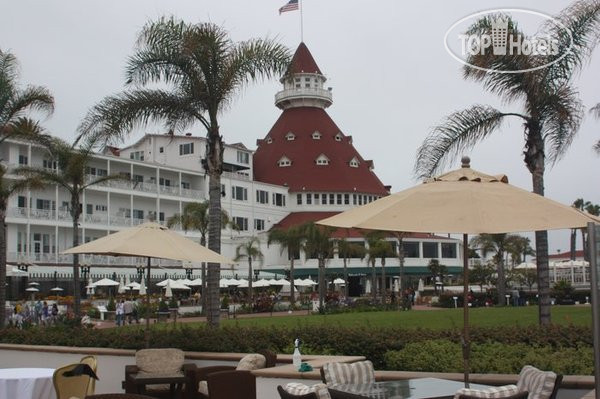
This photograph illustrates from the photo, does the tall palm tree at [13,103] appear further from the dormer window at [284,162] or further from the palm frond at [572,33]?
the dormer window at [284,162]

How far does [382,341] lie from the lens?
11297 mm

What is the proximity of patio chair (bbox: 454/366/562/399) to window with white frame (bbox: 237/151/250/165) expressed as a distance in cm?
7462

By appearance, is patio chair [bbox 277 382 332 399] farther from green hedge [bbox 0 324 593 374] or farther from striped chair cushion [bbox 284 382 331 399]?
green hedge [bbox 0 324 593 374]

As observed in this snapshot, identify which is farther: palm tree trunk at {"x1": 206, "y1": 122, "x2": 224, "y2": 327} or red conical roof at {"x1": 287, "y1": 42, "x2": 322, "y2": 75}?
red conical roof at {"x1": 287, "y1": 42, "x2": 322, "y2": 75}

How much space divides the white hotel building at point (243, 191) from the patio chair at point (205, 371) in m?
44.5

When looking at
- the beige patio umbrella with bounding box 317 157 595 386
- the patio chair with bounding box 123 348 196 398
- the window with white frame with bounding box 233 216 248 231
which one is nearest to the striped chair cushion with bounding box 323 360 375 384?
the beige patio umbrella with bounding box 317 157 595 386

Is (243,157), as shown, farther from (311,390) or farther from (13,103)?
(311,390)

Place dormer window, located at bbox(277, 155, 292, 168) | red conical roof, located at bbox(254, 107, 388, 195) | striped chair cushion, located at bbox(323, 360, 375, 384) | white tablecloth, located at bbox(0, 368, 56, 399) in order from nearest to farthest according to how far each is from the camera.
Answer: striped chair cushion, located at bbox(323, 360, 375, 384) → white tablecloth, located at bbox(0, 368, 56, 399) → red conical roof, located at bbox(254, 107, 388, 195) → dormer window, located at bbox(277, 155, 292, 168)

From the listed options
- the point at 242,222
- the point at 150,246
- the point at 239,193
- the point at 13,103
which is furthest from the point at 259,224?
the point at 150,246

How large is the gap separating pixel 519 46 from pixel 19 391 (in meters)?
13.1

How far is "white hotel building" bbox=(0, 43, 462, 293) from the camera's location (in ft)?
188

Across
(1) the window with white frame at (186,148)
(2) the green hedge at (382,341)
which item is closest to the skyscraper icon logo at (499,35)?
(2) the green hedge at (382,341)

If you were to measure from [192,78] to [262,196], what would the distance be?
206ft

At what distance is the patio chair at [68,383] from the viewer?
8.80 meters
